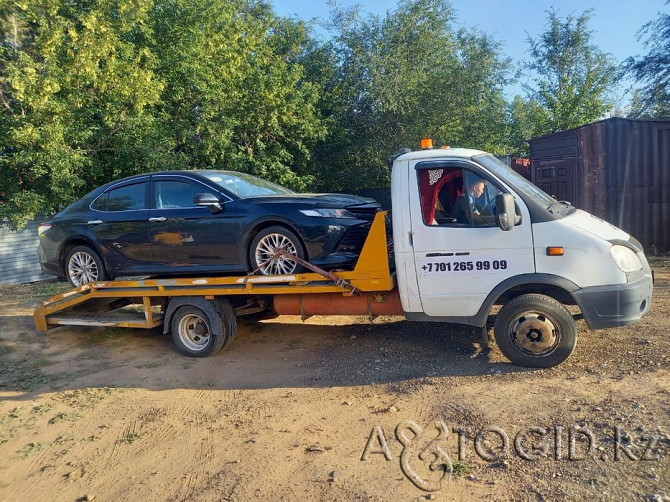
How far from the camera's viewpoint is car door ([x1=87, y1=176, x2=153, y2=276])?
655 centimetres

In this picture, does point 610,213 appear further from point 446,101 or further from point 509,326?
point 509,326

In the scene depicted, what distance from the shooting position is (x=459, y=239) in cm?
512

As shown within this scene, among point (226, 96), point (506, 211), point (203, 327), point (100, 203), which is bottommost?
point (203, 327)

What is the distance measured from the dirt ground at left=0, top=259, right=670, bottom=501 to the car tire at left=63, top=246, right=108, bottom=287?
3.63 feet

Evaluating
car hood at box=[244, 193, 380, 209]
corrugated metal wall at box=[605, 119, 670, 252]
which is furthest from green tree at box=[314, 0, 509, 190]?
car hood at box=[244, 193, 380, 209]

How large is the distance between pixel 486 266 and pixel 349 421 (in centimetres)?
200

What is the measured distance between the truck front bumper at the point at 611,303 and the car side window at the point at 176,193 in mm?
4304

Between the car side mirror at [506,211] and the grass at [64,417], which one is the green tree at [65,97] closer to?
the grass at [64,417]

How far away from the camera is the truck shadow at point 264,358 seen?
5.49 meters

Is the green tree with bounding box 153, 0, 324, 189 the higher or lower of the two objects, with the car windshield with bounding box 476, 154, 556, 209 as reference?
higher

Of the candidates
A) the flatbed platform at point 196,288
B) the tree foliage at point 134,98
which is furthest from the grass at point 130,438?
the tree foliage at point 134,98

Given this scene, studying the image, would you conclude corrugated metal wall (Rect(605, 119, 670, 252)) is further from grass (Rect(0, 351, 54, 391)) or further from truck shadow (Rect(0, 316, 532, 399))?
grass (Rect(0, 351, 54, 391))

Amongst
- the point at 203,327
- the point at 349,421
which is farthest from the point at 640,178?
the point at 349,421

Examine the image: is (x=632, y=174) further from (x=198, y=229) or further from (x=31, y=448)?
(x=31, y=448)
